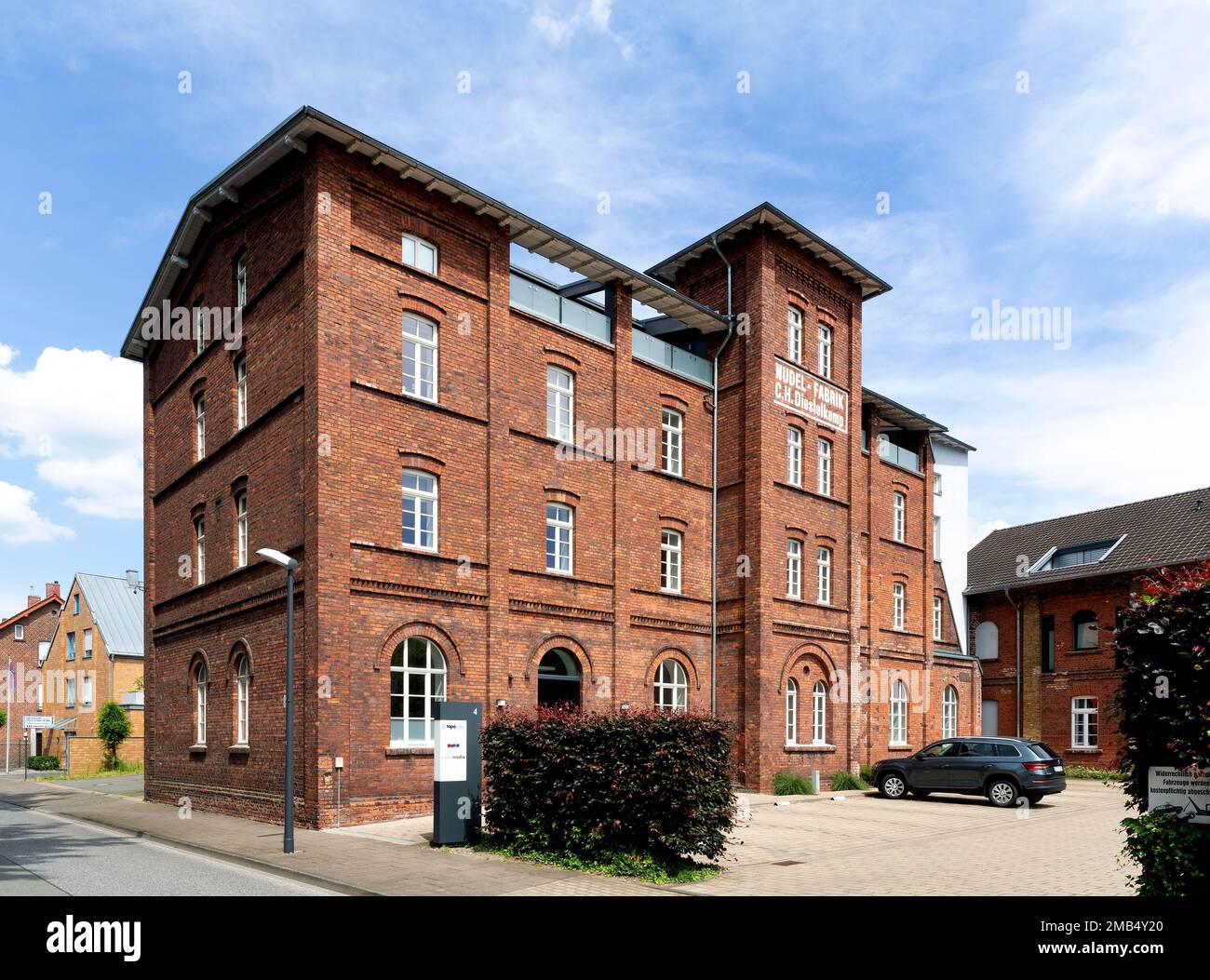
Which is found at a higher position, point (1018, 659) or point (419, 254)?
point (419, 254)

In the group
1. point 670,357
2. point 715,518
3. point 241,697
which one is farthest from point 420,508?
point 715,518

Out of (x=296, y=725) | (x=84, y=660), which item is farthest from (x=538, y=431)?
(x=84, y=660)

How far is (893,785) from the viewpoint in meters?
26.0

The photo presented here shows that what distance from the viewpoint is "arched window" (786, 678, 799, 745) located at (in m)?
27.9

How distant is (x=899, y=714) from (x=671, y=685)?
35.7ft

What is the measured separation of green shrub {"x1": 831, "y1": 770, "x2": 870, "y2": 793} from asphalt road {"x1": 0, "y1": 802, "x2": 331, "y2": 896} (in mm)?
17973

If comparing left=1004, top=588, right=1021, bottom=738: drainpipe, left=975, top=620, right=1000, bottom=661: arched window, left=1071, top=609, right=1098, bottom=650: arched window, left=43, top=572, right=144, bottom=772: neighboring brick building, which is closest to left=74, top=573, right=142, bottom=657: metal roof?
left=43, top=572, right=144, bottom=772: neighboring brick building

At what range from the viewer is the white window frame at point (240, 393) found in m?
22.4

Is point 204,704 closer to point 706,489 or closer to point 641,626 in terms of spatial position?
point 641,626

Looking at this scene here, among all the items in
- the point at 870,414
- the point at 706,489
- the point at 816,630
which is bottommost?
the point at 816,630

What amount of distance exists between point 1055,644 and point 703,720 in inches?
1182

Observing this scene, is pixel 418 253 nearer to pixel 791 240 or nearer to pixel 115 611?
pixel 791 240
